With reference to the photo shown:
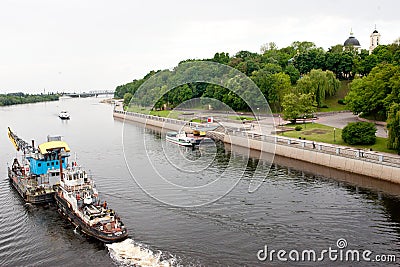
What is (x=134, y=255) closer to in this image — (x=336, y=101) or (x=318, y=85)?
(x=318, y=85)

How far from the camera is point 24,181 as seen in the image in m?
42.5

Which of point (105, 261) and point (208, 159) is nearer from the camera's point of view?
point (105, 261)

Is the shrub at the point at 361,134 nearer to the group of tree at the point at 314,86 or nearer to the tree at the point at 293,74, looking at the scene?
the group of tree at the point at 314,86

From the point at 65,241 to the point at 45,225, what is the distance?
14.7 feet

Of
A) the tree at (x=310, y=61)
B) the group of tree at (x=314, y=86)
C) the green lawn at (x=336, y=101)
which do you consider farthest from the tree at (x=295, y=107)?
the tree at (x=310, y=61)

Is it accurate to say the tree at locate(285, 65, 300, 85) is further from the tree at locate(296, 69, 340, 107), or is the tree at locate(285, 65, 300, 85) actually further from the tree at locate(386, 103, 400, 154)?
the tree at locate(386, 103, 400, 154)

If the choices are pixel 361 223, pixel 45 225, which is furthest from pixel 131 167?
pixel 361 223

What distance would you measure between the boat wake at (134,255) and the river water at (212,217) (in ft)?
0.22

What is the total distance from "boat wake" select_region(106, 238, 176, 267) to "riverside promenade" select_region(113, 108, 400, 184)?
27238 millimetres

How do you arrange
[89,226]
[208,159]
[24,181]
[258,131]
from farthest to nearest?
1. [258,131]
2. [208,159]
3. [24,181]
4. [89,226]

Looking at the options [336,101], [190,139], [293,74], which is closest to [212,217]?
[190,139]

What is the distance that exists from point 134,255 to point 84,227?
20.5 feet

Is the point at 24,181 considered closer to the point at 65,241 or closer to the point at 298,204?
the point at 65,241

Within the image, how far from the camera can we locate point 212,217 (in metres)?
32.5
